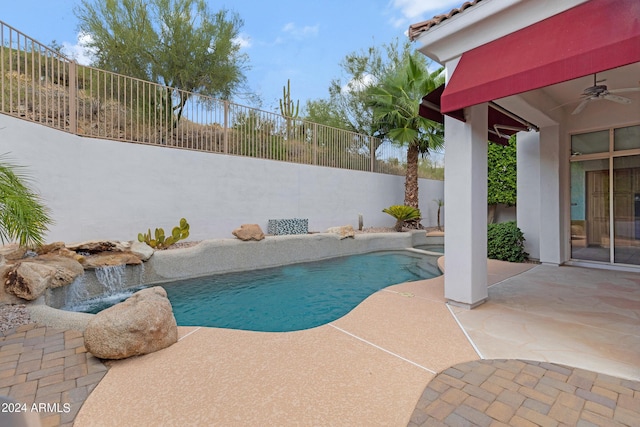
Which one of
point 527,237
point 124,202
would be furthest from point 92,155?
point 527,237

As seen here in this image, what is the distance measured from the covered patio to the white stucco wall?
275 inches

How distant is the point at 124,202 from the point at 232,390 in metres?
7.32

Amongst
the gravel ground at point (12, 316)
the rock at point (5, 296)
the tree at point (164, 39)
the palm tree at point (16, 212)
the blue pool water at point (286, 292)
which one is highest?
the tree at point (164, 39)

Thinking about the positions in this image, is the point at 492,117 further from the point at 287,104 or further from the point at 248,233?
the point at 287,104

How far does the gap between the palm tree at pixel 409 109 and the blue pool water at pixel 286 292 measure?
577cm

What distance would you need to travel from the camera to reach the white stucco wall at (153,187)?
662cm

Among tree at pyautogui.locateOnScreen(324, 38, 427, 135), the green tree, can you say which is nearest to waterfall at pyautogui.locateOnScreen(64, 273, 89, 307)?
tree at pyautogui.locateOnScreen(324, 38, 427, 135)

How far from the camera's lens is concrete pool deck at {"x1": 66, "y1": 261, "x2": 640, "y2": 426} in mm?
2225

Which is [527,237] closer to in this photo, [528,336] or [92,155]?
[528,336]

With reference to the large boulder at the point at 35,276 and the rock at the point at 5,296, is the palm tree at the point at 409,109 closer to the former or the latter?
the large boulder at the point at 35,276

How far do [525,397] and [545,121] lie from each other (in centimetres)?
675

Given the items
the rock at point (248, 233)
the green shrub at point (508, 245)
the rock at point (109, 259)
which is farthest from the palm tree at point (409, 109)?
the rock at point (109, 259)

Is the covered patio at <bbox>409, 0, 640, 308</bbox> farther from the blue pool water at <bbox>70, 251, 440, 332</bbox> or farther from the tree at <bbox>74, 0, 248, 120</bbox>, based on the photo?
the tree at <bbox>74, 0, 248, 120</bbox>

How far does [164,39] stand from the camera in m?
11.0
